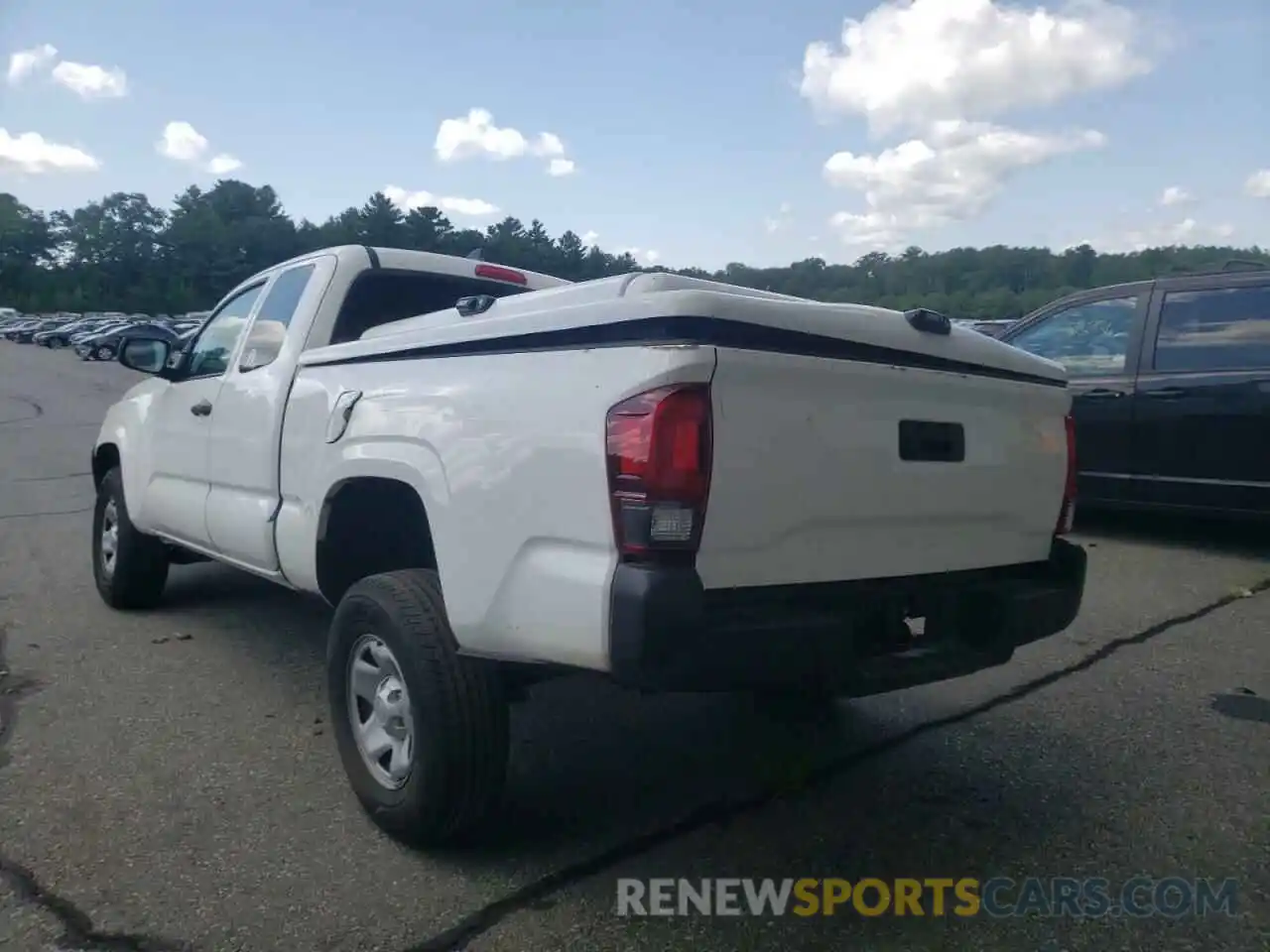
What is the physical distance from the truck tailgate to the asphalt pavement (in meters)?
0.85

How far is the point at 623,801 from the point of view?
11.3ft

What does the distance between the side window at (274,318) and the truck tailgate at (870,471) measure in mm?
2399

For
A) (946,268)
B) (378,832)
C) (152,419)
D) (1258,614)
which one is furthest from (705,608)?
(946,268)

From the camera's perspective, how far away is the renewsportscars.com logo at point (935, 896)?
2.79 m

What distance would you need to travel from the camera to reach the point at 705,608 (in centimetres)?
250

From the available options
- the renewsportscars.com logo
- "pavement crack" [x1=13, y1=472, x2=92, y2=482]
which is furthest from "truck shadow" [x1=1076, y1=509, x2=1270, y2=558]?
"pavement crack" [x1=13, y1=472, x2=92, y2=482]

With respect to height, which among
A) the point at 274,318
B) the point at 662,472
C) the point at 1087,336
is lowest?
the point at 662,472

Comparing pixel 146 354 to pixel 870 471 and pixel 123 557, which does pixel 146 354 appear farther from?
pixel 870 471

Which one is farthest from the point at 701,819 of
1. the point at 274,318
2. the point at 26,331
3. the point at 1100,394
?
the point at 26,331

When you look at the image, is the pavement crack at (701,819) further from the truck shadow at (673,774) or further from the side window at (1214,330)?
the side window at (1214,330)

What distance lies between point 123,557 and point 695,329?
4323 mm

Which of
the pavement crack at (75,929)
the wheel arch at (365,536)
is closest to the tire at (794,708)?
the wheel arch at (365,536)

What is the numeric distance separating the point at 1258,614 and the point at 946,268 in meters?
7.67

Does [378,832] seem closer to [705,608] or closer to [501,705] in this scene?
[501,705]
